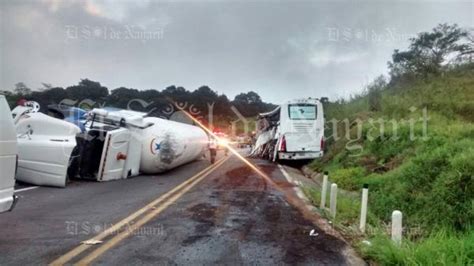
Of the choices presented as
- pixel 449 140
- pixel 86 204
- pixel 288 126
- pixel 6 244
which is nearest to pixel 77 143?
pixel 86 204

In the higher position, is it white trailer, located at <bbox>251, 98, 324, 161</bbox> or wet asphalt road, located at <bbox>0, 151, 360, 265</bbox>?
white trailer, located at <bbox>251, 98, 324, 161</bbox>

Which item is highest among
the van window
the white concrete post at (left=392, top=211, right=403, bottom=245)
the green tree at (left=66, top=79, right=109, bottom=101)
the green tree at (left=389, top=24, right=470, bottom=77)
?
the green tree at (left=389, top=24, right=470, bottom=77)

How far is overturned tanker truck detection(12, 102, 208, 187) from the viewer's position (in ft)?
35.7

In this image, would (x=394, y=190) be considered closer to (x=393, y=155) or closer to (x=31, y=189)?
(x=393, y=155)

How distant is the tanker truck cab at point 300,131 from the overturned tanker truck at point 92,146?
6445mm

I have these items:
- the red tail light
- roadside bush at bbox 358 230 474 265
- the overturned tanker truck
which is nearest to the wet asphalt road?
roadside bush at bbox 358 230 474 265

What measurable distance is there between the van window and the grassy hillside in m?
1.64

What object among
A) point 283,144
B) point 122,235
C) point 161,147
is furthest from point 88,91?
point 122,235

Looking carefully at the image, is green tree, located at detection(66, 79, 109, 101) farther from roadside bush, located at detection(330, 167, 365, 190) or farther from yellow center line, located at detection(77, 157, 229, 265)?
roadside bush, located at detection(330, 167, 365, 190)

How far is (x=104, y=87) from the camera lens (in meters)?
18.6

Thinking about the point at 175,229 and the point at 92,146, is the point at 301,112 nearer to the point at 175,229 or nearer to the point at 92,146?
the point at 92,146

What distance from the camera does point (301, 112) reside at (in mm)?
20562

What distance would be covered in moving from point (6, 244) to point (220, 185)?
7015mm

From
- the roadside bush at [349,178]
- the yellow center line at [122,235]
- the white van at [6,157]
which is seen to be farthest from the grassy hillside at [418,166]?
the white van at [6,157]
